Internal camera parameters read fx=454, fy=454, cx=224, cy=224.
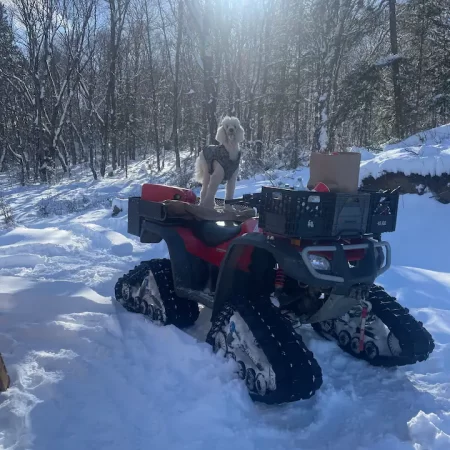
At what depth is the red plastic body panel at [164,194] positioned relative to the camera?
14.1 feet

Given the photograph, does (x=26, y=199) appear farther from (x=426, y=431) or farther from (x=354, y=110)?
(x=426, y=431)

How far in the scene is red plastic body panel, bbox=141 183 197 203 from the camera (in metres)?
4.29

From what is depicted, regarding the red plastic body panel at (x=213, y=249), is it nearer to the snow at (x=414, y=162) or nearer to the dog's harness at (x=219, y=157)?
the dog's harness at (x=219, y=157)

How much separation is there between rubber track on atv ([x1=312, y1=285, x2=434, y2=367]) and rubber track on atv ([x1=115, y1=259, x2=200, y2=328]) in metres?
1.40

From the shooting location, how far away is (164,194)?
14.1ft

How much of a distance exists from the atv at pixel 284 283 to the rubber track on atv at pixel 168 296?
0.01 meters

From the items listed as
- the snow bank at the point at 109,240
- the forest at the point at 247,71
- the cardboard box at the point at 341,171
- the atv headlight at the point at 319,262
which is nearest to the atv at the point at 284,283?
the atv headlight at the point at 319,262

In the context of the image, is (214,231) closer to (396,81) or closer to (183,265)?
(183,265)

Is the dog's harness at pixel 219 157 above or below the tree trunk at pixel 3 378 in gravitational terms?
above

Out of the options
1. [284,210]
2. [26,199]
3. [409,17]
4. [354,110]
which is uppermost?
[409,17]

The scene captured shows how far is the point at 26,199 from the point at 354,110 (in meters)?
11.2

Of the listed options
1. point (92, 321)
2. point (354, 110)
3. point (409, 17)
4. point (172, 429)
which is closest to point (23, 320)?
point (92, 321)

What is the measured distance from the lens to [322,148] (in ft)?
48.4

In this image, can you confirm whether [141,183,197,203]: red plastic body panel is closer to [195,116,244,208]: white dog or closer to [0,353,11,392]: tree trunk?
[195,116,244,208]: white dog
